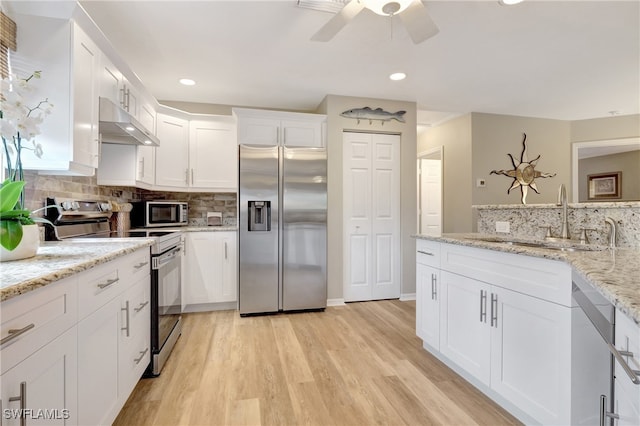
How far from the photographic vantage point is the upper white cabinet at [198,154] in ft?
10.9

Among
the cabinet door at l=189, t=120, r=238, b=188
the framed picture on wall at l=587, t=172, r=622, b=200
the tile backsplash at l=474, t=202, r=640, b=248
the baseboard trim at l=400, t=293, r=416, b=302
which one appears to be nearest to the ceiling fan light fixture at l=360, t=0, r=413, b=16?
the tile backsplash at l=474, t=202, r=640, b=248

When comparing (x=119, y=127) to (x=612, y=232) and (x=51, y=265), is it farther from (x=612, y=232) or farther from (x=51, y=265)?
(x=612, y=232)

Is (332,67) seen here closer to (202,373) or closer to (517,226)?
(517,226)

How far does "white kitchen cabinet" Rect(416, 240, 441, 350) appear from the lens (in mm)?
2172

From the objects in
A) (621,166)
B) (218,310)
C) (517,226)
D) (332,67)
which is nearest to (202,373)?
(218,310)

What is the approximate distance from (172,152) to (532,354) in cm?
362

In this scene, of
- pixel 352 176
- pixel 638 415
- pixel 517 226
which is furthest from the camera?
pixel 352 176

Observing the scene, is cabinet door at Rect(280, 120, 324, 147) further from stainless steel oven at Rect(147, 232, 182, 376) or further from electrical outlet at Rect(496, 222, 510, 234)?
electrical outlet at Rect(496, 222, 510, 234)

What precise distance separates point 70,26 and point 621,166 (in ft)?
28.7

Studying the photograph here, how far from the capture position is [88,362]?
1.18 m

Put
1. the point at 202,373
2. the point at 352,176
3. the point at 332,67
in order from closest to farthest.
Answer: the point at 202,373, the point at 332,67, the point at 352,176

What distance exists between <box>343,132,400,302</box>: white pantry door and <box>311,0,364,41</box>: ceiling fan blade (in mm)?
1780

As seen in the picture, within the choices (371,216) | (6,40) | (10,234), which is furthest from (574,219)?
(6,40)

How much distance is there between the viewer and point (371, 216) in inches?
145
